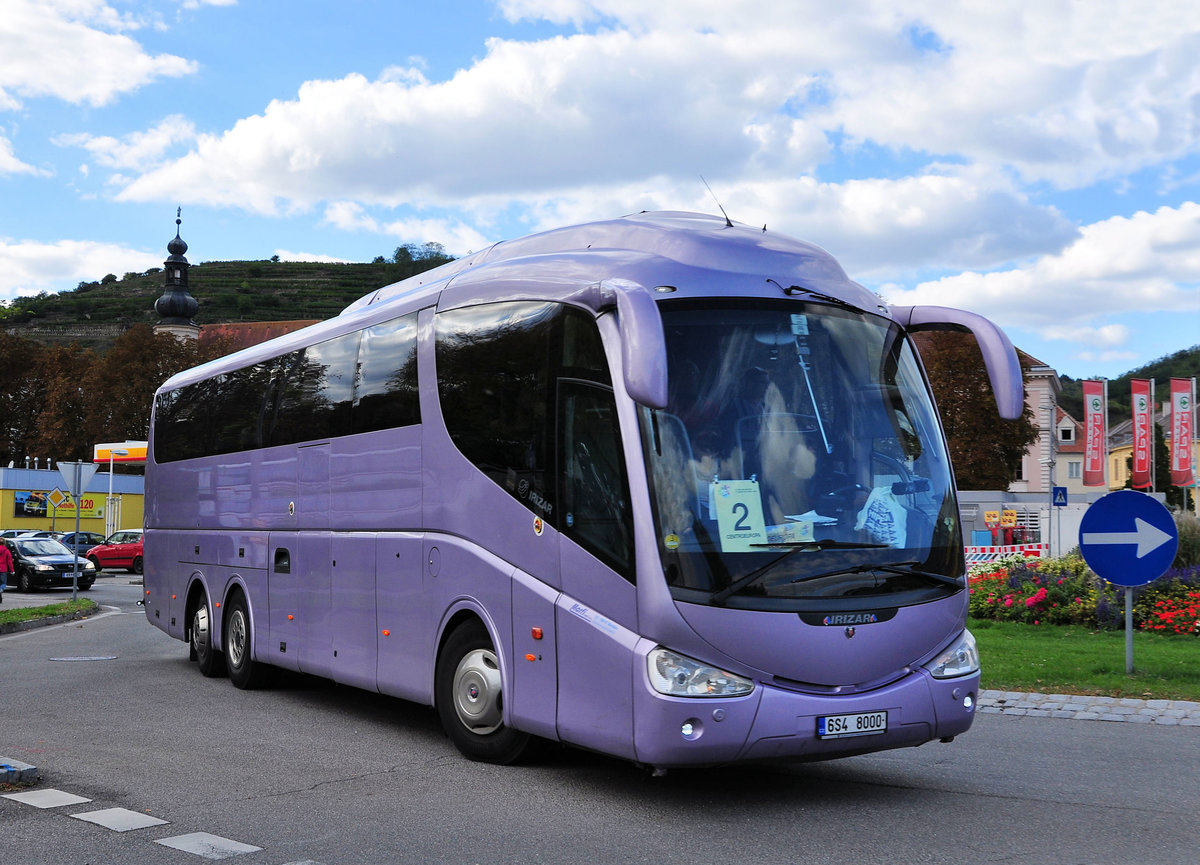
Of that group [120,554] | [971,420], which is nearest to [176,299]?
[120,554]

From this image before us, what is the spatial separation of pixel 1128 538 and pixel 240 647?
8711 mm

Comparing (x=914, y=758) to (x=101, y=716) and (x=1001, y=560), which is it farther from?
(x=1001, y=560)

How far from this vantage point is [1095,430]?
2060 inches

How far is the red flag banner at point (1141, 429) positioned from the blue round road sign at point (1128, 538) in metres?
40.9

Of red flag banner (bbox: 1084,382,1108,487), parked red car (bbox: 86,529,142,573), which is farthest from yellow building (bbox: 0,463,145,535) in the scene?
red flag banner (bbox: 1084,382,1108,487)

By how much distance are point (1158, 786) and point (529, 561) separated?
401 centimetres

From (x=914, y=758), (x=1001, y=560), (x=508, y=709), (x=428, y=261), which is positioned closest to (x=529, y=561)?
(x=508, y=709)

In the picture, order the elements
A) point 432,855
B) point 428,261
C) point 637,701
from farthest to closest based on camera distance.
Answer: point 428,261 → point 637,701 → point 432,855

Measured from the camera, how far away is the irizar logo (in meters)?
7.10

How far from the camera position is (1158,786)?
7953 millimetres

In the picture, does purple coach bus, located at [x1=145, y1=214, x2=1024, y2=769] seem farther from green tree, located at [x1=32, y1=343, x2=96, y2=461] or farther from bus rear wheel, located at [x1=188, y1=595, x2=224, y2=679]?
green tree, located at [x1=32, y1=343, x2=96, y2=461]

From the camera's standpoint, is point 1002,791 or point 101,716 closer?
point 1002,791

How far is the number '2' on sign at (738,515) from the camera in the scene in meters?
7.07

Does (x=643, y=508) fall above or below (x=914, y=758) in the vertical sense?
above
